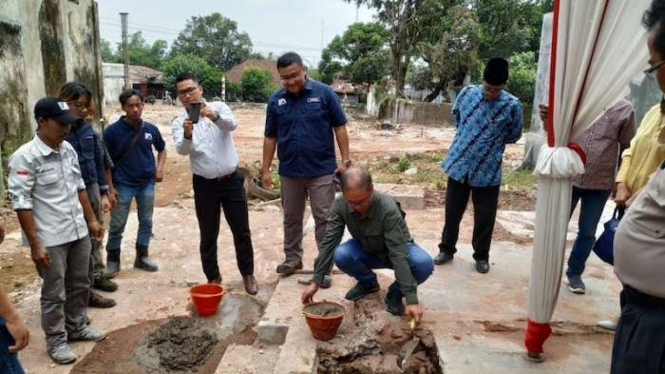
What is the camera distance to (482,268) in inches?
162

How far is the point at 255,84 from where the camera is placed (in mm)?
42375

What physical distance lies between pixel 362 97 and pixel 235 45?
2961 cm

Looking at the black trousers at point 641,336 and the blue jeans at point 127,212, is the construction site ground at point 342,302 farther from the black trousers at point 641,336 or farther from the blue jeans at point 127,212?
the black trousers at point 641,336

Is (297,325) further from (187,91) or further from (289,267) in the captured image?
(187,91)

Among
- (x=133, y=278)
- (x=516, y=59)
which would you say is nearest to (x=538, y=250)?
(x=133, y=278)

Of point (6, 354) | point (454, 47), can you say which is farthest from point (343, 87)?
point (6, 354)

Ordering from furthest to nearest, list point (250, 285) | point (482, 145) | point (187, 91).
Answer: point (250, 285) < point (482, 145) < point (187, 91)

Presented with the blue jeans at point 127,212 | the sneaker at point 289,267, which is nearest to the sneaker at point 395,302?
the sneaker at point 289,267

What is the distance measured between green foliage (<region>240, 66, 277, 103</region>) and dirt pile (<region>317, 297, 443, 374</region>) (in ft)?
134

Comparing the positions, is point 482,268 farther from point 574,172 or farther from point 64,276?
point 64,276

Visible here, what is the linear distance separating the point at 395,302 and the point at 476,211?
3.99 feet

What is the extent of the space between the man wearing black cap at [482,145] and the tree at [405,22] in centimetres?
2323

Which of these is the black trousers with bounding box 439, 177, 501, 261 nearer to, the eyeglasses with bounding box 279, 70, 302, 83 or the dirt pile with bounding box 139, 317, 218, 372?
the eyeglasses with bounding box 279, 70, 302, 83

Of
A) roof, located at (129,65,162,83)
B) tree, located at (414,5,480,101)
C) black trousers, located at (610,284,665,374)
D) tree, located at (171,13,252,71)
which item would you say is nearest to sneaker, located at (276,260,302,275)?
black trousers, located at (610,284,665,374)
